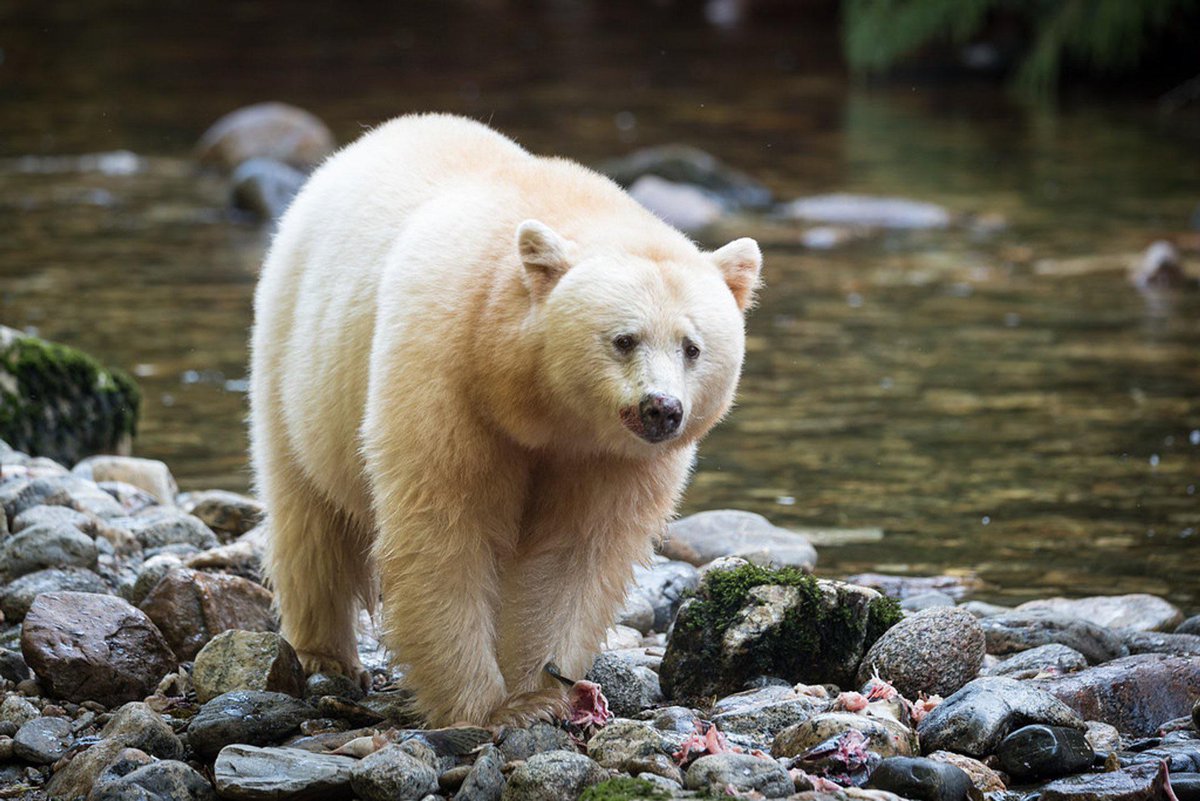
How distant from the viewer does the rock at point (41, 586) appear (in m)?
5.62

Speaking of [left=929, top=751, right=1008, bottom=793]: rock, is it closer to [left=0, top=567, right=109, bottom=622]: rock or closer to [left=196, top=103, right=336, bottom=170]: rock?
[left=0, top=567, right=109, bottom=622]: rock

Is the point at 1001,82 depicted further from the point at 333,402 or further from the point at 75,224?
the point at 333,402

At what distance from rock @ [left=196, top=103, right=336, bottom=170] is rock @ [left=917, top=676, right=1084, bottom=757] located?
13793 millimetres

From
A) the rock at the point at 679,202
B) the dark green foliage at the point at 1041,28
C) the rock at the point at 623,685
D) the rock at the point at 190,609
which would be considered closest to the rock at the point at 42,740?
the rock at the point at 190,609

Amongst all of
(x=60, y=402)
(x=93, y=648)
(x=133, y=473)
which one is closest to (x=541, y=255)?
(x=93, y=648)

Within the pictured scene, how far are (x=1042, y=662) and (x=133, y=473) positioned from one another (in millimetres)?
4277

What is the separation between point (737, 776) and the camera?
410 centimetres

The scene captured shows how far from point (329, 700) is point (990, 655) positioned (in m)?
2.42

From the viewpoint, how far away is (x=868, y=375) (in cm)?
1075

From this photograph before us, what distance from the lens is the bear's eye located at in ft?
14.2

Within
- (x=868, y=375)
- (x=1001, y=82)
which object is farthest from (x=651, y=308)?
(x=1001, y=82)

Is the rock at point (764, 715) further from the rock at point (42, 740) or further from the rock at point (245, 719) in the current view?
the rock at point (42, 740)

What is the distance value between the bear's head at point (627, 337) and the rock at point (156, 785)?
1.34 m

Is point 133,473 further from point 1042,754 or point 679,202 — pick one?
point 679,202
